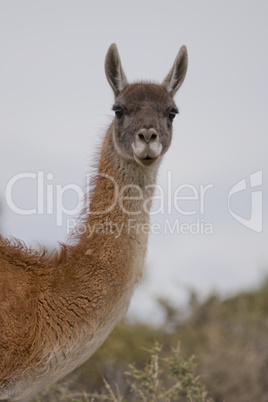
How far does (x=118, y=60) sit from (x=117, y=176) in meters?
1.34

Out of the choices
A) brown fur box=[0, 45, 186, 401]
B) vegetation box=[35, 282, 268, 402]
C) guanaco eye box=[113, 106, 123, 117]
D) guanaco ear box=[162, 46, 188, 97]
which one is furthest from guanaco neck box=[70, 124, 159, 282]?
vegetation box=[35, 282, 268, 402]

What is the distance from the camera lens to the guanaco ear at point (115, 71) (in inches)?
236

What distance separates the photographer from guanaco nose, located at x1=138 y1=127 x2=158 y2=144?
5340 mm

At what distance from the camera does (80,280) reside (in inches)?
198

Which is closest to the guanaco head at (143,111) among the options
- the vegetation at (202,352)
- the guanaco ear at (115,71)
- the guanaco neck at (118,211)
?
the guanaco ear at (115,71)

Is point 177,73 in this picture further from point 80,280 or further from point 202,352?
point 202,352

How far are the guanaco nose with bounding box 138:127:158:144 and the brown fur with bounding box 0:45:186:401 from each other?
0.04 feet

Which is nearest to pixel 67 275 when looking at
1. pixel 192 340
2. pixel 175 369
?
pixel 175 369

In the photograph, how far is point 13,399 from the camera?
4816 millimetres

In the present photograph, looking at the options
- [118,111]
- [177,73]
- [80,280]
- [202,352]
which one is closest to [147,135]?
[118,111]

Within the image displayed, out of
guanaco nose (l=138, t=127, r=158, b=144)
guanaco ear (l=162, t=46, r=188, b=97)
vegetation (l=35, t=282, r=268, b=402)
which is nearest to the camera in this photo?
guanaco nose (l=138, t=127, r=158, b=144)

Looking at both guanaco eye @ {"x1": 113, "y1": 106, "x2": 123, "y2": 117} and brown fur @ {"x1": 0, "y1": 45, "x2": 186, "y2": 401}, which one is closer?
brown fur @ {"x1": 0, "y1": 45, "x2": 186, "y2": 401}

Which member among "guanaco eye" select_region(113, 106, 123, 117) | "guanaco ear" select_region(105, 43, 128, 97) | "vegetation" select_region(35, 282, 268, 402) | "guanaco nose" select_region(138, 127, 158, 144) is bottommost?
"vegetation" select_region(35, 282, 268, 402)

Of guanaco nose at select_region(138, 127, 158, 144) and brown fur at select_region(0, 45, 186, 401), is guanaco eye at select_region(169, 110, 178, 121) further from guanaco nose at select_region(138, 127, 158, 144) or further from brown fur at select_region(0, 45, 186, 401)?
guanaco nose at select_region(138, 127, 158, 144)
